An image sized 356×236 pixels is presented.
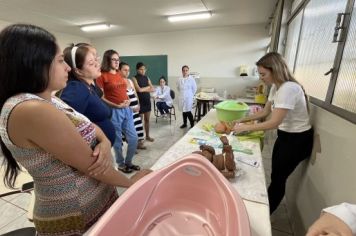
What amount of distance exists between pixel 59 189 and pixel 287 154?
1.42 m

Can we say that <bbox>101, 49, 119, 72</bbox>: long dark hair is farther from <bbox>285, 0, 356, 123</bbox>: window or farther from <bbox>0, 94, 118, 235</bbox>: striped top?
<bbox>285, 0, 356, 123</bbox>: window

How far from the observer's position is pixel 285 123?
146 centimetres

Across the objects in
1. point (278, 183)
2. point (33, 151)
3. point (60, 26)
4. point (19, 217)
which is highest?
point (60, 26)

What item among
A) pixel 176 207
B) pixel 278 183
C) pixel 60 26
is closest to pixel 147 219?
pixel 176 207

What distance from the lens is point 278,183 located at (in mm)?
1518

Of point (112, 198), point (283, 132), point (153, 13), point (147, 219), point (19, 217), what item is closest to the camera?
point (147, 219)

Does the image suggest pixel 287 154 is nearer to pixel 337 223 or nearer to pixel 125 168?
pixel 337 223

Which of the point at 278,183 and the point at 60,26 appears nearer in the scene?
the point at 278,183

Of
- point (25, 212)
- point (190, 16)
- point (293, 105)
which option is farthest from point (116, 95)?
point (190, 16)

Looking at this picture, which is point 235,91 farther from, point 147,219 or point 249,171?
point 147,219

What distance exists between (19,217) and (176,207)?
178 centimetres

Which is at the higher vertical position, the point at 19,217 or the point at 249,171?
the point at 249,171

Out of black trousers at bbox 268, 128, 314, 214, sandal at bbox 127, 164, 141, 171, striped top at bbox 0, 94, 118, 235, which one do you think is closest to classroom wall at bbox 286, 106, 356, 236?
black trousers at bbox 268, 128, 314, 214

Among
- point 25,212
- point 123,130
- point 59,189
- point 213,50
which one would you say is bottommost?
point 25,212
